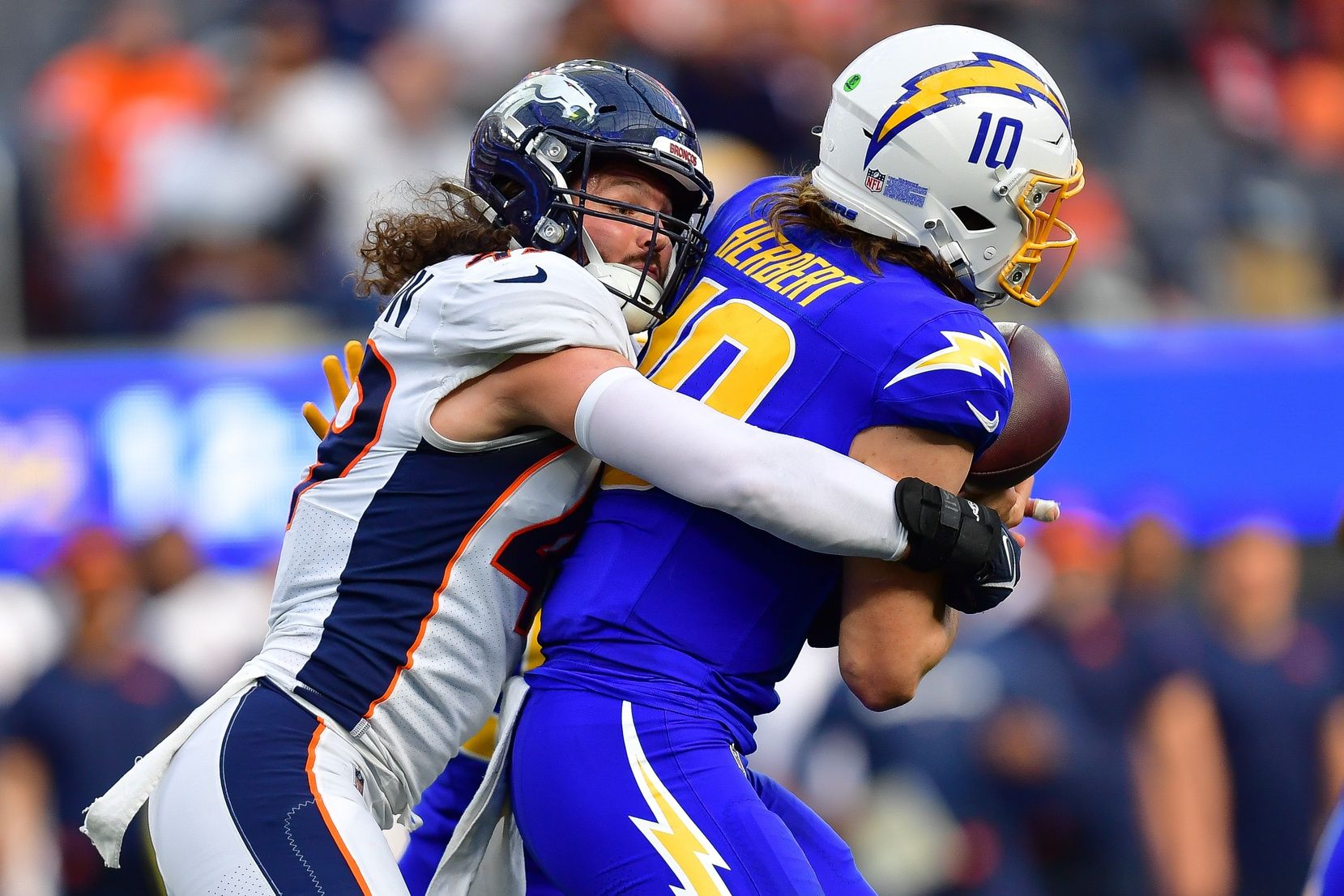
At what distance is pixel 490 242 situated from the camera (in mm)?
3152

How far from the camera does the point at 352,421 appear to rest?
3004 mm

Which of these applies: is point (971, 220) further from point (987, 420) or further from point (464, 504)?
point (464, 504)

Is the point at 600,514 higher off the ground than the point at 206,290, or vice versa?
the point at 600,514

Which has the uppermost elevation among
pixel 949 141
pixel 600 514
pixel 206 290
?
pixel 949 141

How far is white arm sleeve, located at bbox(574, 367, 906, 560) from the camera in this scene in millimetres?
2705

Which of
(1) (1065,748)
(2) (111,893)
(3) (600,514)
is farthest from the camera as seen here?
(1) (1065,748)

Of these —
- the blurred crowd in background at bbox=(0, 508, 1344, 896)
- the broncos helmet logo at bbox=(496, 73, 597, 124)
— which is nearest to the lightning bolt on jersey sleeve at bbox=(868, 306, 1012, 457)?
the broncos helmet logo at bbox=(496, 73, 597, 124)

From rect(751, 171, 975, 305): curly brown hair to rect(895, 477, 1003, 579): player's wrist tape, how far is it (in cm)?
42

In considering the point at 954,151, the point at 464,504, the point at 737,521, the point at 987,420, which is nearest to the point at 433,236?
the point at 464,504

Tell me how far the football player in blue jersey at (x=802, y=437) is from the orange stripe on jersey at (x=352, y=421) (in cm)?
39

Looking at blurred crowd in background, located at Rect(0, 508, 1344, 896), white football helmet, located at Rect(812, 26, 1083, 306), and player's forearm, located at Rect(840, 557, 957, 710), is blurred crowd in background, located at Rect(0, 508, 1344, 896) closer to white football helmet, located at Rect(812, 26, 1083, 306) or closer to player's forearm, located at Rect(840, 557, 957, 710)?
player's forearm, located at Rect(840, 557, 957, 710)

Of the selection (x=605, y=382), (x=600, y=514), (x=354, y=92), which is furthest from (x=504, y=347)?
(x=354, y=92)

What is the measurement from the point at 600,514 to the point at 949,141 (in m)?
0.87

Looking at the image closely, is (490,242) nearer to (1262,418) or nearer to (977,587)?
(977,587)
